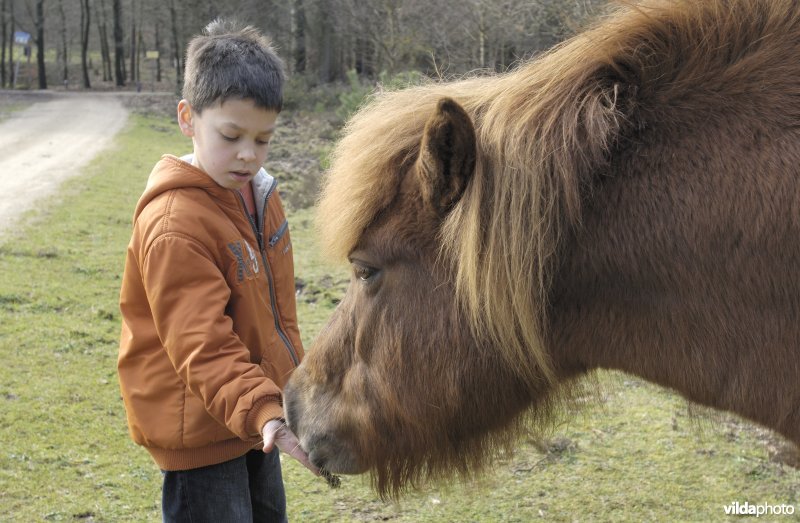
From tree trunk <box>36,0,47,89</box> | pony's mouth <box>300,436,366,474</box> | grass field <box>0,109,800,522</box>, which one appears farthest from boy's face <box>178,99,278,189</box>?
tree trunk <box>36,0,47,89</box>

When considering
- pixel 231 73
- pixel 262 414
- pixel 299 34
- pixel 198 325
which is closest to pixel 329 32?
pixel 299 34

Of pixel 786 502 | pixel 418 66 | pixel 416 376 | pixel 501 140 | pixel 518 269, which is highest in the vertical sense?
pixel 418 66

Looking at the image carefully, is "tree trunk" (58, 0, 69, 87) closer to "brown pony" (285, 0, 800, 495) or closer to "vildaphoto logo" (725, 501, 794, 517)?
"vildaphoto logo" (725, 501, 794, 517)

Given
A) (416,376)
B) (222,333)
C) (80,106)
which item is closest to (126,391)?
(222,333)

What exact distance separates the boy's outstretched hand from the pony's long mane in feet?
2.33

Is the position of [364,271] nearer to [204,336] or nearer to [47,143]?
[204,336]

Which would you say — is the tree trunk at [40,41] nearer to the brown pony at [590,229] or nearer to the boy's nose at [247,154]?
the boy's nose at [247,154]

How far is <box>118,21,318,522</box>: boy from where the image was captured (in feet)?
7.81

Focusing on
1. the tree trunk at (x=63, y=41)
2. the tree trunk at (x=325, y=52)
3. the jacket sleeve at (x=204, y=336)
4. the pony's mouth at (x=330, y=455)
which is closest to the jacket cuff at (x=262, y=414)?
the jacket sleeve at (x=204, y=336)

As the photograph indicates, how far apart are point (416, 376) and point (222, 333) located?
2.18 ft

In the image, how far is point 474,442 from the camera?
89.6 inches

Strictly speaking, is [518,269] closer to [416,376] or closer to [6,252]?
[416,376]

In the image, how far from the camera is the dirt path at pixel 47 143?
1327 cm

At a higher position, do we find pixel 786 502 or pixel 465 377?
pixel 465 377
